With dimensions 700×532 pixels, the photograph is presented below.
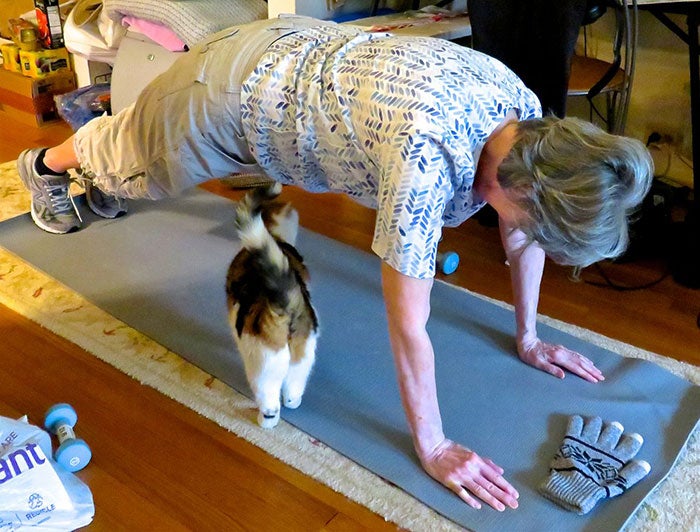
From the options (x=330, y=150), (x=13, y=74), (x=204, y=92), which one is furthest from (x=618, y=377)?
(x=13, y=74)

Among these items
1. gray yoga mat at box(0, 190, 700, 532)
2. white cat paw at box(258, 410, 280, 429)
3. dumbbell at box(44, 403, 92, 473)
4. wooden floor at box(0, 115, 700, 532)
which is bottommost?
wooden floor at box(0, 115, 700, 532)

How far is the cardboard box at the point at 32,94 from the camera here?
121 inches

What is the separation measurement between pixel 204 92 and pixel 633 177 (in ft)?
2.88

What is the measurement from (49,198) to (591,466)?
1.70 meters

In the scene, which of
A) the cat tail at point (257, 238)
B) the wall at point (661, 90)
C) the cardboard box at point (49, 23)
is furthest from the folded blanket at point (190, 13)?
the wall at point (661, 90)

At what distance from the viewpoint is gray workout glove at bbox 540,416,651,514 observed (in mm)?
1315

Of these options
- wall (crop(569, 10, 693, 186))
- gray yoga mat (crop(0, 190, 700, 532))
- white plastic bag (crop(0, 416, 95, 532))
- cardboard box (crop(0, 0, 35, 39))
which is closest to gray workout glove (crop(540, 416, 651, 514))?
gray yoga mat (crop(0, 190, 700, 532))

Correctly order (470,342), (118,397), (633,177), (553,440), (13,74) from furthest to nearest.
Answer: (13,74) < (470,342) < (118,397) < (553,440) < (633,177)

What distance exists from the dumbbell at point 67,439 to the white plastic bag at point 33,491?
0.04m

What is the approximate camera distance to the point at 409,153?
1.14 meters

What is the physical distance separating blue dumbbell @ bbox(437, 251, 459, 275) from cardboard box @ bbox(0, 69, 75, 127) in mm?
2043

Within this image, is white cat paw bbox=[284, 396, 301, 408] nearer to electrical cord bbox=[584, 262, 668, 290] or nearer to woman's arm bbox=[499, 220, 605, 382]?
woman's arm bbox=[499, 220, 605, 382]

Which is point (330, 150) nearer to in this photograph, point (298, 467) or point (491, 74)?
point (491, 74)

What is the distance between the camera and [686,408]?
5.10ft
